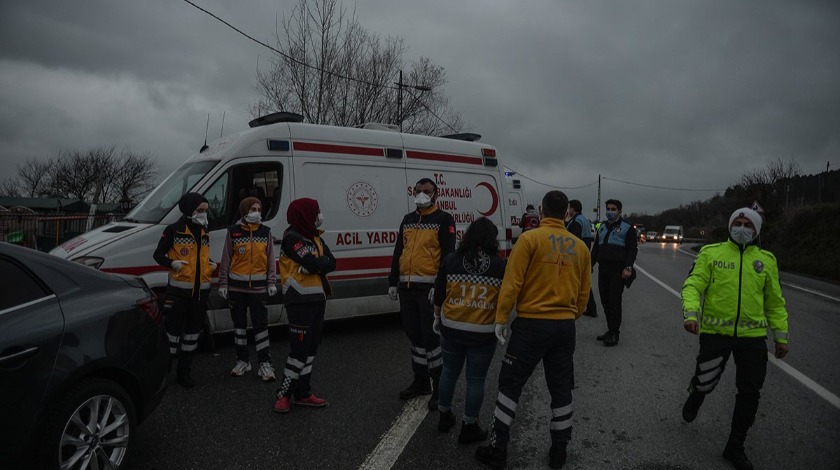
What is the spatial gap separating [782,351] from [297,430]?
339 cm

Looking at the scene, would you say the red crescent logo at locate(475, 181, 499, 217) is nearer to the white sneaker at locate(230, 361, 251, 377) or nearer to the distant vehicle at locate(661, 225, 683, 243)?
the white sneaker at locate(230, 361, 251, 377)

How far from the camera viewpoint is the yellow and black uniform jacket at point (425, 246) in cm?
444

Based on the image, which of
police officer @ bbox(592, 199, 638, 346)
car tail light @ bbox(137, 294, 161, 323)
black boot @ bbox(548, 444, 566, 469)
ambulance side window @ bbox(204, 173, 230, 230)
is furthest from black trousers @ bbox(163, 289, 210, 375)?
Result: police officer @ bbox(592, 199, 638, 346)

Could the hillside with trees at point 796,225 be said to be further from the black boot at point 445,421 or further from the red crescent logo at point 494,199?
the black boot at point 445,421

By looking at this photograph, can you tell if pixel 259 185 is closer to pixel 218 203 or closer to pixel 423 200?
pixel 218 203

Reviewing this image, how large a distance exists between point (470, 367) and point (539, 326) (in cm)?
61

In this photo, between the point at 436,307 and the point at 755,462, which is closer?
the point at 755,462

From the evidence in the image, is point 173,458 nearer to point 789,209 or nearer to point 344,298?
point 344,298

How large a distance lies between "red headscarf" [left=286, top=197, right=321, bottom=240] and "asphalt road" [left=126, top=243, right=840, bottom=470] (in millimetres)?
1428

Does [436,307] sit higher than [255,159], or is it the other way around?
[255,159]

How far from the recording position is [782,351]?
3.60 m

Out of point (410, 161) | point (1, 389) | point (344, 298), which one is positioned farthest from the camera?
point (410, 161)

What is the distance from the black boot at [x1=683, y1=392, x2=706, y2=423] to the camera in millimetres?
3963

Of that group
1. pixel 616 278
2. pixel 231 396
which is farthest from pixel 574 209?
pixel 231 396
